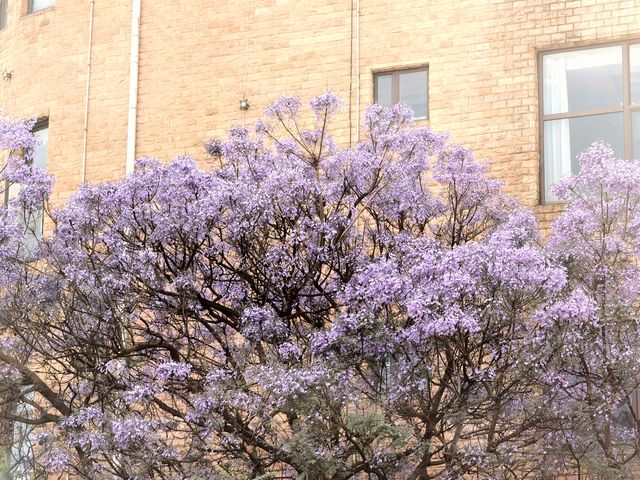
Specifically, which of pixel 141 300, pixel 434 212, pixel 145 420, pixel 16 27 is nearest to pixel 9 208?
pixel 141 300

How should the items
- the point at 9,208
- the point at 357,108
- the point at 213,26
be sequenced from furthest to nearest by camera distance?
the point at 213,26, the point at 357,108, the point at 9,208

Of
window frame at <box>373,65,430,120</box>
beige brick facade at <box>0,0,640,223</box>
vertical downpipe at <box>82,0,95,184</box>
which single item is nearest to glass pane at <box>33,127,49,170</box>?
beige brick facade at <box>0,0,640,223</box>

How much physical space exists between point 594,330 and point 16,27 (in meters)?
14.4

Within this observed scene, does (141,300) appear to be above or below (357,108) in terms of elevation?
below

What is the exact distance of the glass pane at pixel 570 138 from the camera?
2122cm

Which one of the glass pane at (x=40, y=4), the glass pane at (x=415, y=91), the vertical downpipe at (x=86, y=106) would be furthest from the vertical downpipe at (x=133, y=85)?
the glass pane at (x=415, y=91)

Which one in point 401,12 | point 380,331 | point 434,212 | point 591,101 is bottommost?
point 380,331

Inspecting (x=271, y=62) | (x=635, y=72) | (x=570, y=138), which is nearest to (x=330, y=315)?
(x=570, y=138)

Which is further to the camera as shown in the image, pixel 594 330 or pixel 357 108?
pixel 357 108

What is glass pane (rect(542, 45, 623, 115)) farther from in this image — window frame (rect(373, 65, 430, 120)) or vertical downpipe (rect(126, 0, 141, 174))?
vertical downpipe (rect(126, 0, 141, 174))

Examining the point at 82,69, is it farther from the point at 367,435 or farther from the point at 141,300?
the point at 367,435

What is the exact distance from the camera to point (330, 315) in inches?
715

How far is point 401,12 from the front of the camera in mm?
22891

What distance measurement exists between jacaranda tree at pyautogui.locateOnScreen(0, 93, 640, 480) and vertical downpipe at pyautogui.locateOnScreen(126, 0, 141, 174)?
5.24 metres
